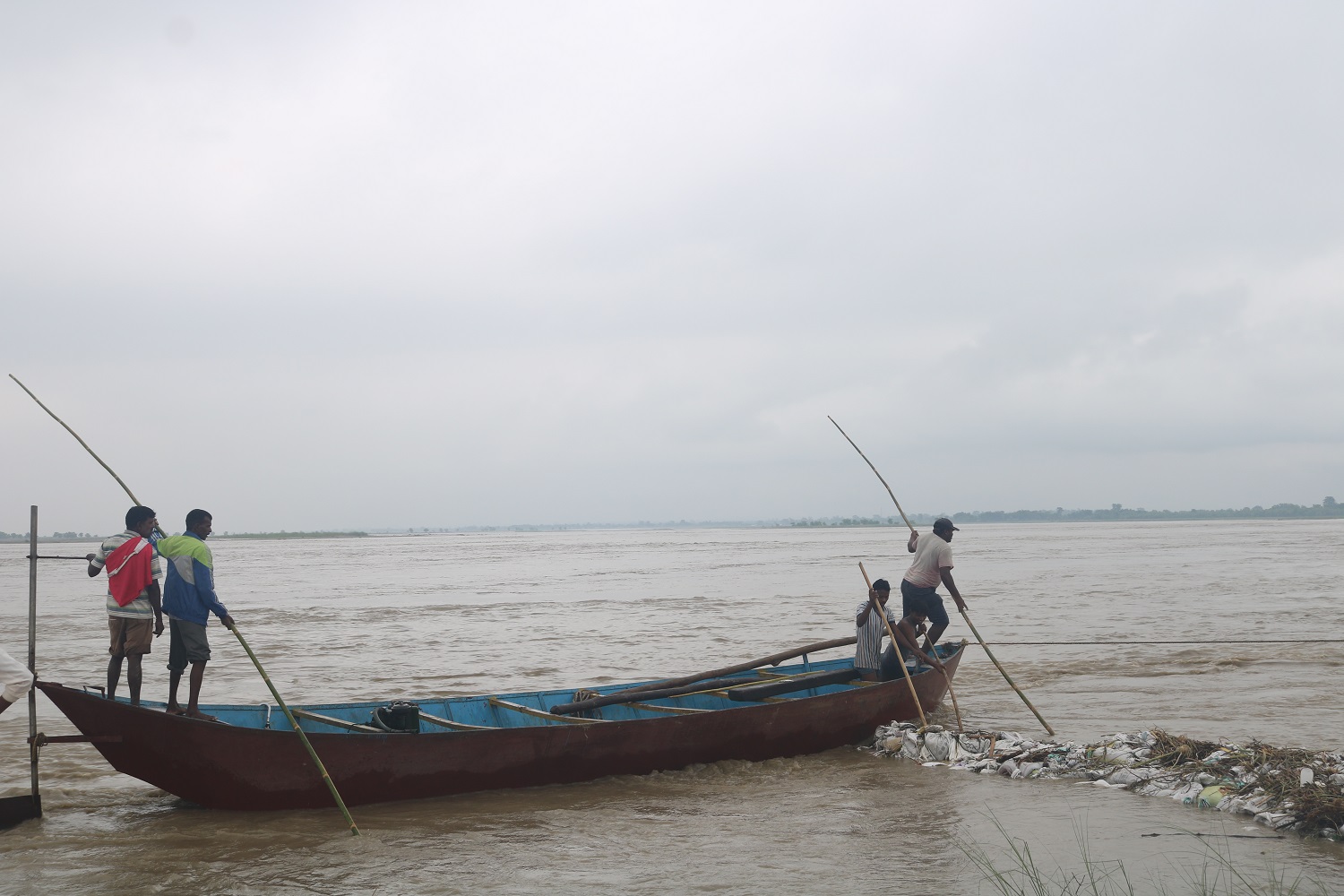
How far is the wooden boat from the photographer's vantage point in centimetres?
736

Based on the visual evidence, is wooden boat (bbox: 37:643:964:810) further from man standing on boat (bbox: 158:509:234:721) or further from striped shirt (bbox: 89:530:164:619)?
striped shirt (bbox: 89:530:164:619)

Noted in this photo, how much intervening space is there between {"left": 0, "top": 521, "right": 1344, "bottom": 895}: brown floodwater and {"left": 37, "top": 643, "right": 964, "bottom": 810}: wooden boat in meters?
0.20

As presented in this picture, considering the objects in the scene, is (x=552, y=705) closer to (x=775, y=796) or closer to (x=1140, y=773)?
(x=775, y=796)

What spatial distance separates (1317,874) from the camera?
19.7 feet

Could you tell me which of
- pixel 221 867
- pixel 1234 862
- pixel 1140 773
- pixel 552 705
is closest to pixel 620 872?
pixel 221 867

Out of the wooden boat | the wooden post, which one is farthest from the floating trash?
the wooden post

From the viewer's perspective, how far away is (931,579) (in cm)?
1113

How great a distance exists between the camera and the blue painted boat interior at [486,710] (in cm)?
848

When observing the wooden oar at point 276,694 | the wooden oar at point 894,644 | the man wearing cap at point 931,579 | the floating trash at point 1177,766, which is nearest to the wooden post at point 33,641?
the wooden oar at point 276,694

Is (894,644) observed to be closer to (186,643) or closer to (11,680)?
(186,643)

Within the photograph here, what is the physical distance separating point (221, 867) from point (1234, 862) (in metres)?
6.84

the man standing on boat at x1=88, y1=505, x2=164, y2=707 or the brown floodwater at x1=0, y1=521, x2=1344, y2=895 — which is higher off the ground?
the man standing on boat at x1=88, y1=505, x2=164, y2=707

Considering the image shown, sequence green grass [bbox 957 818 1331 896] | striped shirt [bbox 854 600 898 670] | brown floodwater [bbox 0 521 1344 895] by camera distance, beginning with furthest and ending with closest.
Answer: striped shirt [bbox 854 600 898 670]
brown floodwater [bbox 0 521 1344 895]
green grass [bbox 957 818 1331 896]

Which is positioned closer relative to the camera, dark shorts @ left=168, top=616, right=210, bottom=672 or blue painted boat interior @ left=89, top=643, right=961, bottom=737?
dark shorts @ left=168, top=616, right=210, bottom=672
